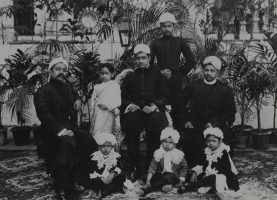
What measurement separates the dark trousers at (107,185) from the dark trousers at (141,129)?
2.03ft

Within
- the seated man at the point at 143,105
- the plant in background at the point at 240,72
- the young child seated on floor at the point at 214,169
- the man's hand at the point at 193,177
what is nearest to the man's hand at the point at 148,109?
the seated man at the point at 143,105

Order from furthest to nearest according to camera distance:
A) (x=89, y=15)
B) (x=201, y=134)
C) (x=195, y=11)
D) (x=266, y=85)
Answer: (x=195, y=11), (x=89, y=15), (x=266, y=85), (x=201, y=134)

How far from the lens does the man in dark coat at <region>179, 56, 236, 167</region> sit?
17.7 ft

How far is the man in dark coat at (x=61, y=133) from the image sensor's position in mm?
4668

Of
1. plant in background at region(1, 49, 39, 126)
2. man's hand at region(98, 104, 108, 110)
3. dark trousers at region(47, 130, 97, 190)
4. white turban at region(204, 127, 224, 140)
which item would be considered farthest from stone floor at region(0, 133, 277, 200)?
man's hand at region(98, 104, 108, 110)

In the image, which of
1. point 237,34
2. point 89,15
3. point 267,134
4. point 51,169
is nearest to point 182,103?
point 267,134

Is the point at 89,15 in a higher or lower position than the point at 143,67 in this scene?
higher

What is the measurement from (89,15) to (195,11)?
228cm

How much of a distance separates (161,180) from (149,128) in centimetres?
82

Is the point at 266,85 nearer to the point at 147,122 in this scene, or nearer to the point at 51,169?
the point at 147,122

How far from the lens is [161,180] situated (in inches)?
192

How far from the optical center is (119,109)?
5855mm

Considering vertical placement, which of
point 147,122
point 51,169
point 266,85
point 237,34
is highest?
point 237,34

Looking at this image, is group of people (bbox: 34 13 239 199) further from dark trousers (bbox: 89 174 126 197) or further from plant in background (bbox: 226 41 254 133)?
plant in background (bbox: 226 41 254 133)
